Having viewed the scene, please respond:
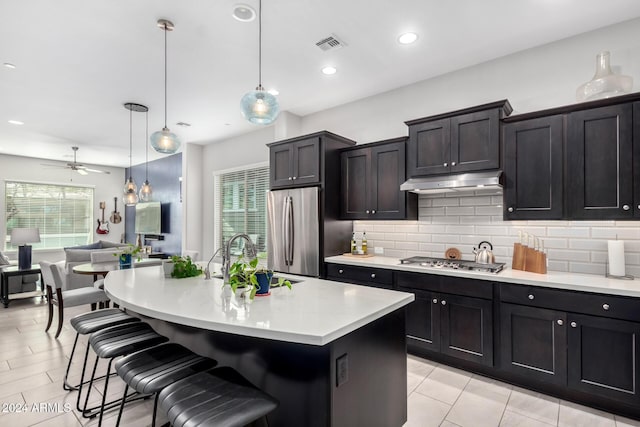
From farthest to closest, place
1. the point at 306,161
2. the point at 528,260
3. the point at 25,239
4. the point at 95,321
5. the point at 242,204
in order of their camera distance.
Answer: the point at 25,239 < the point at 242,204 < the point at 306,161 < the point at 528,260 < the point at 95,321

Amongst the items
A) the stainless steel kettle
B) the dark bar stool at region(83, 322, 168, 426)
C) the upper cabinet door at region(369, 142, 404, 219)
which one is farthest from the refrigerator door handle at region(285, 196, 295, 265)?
the stainless steel kettle

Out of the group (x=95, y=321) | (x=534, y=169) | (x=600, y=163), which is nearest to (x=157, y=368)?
(x=95, y=321)

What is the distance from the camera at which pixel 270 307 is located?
1.72 meters

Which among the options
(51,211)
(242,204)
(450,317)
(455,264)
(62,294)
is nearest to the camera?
(450,317)

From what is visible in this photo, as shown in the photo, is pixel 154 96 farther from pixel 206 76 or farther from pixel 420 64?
pixel 420 64

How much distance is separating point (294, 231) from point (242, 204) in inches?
91.9

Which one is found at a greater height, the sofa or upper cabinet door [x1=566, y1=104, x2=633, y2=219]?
upper cabinet door [x1=566, y1=104, x2=633, y2=219]

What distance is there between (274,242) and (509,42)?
11.2ft

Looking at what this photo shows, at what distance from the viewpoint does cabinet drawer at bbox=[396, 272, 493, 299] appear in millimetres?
2740

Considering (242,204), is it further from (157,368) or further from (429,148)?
(157,368)

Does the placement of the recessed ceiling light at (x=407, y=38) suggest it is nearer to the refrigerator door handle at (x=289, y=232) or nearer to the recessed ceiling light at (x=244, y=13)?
the recessed ceiling light at (x=244, y=13)

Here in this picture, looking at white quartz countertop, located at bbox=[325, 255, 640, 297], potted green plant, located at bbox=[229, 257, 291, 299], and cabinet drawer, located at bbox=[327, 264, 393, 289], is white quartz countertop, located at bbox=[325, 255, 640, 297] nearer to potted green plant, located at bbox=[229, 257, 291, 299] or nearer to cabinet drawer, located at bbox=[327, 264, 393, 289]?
cabinet drawer, located at bbox=[327, 264, 393, 289]

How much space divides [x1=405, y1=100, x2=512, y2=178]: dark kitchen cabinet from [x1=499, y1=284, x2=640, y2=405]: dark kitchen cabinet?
1182 millimetres

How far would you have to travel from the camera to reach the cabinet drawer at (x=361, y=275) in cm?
336
